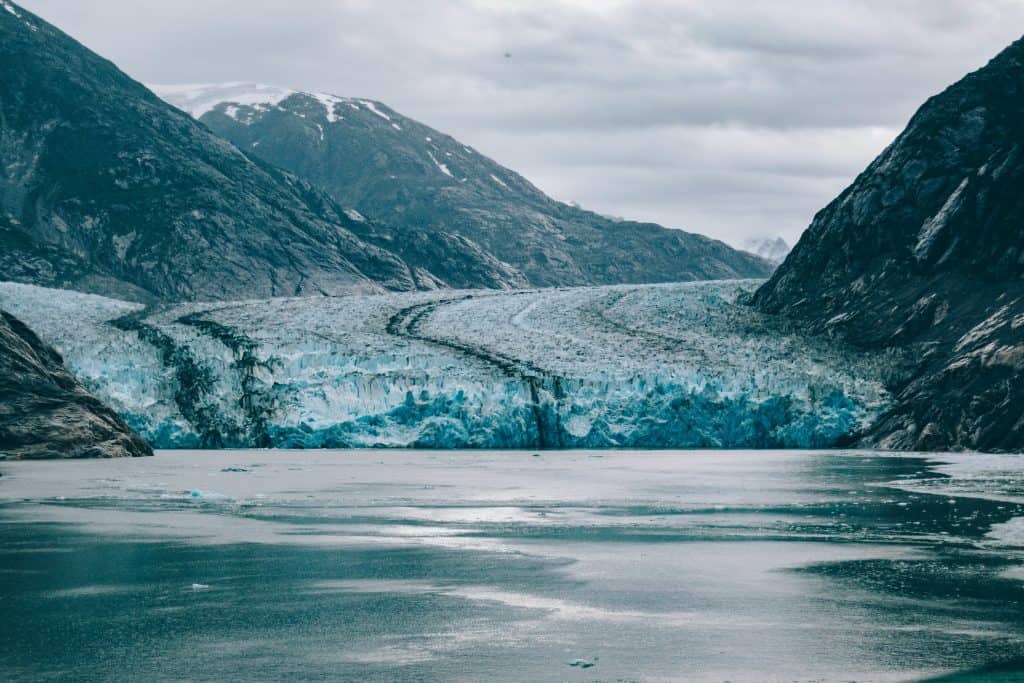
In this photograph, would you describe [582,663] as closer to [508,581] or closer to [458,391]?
[508,581]

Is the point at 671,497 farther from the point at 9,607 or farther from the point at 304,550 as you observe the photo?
the point at 9,607

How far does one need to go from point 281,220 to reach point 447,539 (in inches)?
4805

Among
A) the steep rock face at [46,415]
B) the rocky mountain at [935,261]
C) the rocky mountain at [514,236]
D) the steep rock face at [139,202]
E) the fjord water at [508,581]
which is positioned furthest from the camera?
the rocky mountain at [514,236]

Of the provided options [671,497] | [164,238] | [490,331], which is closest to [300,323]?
[490,331]

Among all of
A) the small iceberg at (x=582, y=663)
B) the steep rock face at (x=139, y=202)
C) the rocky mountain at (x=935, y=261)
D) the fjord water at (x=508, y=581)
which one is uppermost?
the steep rock face at (x=139, y=202)

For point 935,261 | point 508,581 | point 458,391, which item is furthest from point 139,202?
point 508,581

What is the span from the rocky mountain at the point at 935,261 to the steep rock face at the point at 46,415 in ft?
79.4

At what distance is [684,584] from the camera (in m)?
13.5

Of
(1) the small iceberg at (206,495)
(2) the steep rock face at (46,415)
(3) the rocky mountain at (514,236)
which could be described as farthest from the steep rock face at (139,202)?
(1) the small iceberg at (206,495)

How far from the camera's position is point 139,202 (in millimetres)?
130000

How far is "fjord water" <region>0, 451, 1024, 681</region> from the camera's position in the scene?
32.9 feet

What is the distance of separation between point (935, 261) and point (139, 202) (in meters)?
96.2

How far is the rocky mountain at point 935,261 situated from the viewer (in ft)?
132

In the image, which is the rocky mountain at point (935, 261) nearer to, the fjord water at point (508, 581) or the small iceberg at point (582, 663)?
the fjord water at point (508, 581)
